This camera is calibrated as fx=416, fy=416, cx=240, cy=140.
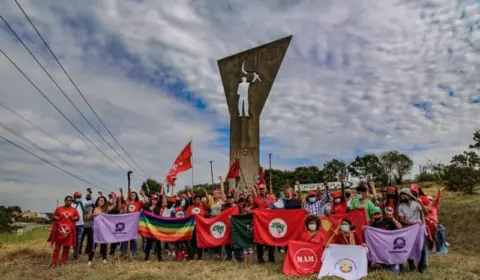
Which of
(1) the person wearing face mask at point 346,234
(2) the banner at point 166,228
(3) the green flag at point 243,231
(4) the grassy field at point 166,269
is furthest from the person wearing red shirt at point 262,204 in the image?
(1) the person wearing face mask at point 346,234

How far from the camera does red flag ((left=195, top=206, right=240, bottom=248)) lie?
34.4ft

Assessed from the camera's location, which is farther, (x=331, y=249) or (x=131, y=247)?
(x=131, y=247)

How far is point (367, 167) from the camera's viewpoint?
2494 inches

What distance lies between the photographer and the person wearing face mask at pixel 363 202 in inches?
372

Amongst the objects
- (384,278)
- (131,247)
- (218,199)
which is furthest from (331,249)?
(131,247)

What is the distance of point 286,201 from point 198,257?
2.70 metres

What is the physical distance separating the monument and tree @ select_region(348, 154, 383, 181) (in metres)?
44.2

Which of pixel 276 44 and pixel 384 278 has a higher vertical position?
pixel 276 44

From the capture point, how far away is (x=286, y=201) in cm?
1041

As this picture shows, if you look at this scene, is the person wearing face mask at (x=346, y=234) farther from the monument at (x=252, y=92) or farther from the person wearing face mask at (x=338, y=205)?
the monument at (x=252, y=92)

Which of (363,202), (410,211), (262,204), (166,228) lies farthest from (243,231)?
(410,211)

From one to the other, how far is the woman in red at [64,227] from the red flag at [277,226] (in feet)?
15.1

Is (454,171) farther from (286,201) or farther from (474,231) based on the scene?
(286,201)

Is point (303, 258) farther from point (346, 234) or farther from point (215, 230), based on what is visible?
point (215, 230)
